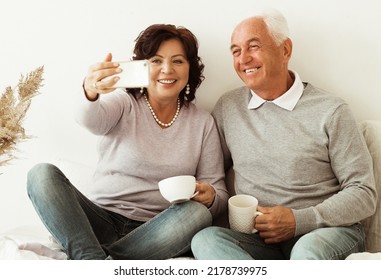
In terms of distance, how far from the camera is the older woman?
1.08m

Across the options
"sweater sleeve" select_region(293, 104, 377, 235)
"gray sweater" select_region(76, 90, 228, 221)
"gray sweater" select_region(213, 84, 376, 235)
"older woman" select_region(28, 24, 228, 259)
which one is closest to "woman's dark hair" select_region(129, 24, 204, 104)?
"older woman" select_region(28, 24, 228, 259)

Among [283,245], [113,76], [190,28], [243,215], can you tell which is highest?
[190,28]

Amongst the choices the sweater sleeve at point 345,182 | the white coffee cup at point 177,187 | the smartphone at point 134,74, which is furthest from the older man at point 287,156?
the smartphone at point 134,74

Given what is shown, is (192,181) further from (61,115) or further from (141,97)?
(61,115)

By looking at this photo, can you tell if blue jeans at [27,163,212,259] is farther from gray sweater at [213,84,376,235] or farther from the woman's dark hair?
the woman's dark hair

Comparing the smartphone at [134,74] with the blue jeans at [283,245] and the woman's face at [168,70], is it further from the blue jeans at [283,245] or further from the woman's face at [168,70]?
the blue jeans at [283,245]

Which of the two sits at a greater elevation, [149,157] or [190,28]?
[190,28]

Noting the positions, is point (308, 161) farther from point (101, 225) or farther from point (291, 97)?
point (101, 225)

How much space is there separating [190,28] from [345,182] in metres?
0.66

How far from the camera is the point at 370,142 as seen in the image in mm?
1239

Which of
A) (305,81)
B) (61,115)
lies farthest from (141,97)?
(305,81)

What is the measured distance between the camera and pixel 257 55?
118 centimetres

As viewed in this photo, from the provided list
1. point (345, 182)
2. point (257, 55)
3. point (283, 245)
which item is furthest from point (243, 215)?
point (257, 55)

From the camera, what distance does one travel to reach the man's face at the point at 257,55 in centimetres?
118
